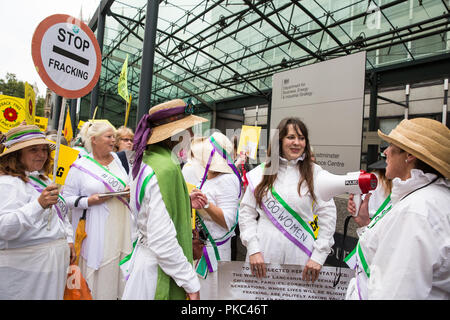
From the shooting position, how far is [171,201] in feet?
4.88

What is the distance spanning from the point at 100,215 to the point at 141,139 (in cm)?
132

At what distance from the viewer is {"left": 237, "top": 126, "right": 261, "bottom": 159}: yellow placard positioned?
4.23m

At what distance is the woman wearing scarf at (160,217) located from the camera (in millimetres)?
1429

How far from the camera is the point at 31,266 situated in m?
1.79

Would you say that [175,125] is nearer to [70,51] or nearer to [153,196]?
[153,196]

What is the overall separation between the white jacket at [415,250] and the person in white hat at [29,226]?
1.75 metres

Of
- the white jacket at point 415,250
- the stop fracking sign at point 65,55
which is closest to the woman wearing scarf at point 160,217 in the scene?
the stop fracking sign at point 65,55

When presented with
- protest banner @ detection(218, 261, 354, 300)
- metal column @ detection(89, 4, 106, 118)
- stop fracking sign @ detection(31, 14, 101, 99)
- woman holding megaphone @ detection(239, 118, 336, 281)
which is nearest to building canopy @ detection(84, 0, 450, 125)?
metal column @ detection(89, 4, 106, 118)

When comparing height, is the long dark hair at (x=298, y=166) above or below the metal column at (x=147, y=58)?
below

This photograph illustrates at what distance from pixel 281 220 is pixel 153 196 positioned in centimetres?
91

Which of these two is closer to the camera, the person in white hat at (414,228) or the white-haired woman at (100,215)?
the person in white hat at (414,228)

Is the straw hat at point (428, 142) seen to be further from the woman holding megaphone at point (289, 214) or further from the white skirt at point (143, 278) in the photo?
the white skirt at point (143, 278)

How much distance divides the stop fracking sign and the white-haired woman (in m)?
0.89

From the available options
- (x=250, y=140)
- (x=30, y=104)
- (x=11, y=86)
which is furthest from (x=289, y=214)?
(x=11, y=86)
